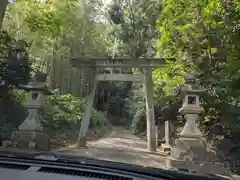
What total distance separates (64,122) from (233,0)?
7.77 meters

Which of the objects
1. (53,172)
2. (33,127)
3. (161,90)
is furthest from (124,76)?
(53,172)

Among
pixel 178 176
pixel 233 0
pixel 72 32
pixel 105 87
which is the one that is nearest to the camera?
pixel 178 176

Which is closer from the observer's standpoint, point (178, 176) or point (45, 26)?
point (178, 176)

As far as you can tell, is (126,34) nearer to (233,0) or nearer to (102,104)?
(102,104)

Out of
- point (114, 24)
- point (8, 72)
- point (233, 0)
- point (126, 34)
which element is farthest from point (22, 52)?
point (114, 24)

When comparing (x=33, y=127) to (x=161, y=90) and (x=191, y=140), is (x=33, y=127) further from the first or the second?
(x=161, y=90)

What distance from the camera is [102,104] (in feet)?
90.3

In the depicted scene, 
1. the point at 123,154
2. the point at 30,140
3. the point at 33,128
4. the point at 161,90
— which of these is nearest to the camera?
the point at 30,140

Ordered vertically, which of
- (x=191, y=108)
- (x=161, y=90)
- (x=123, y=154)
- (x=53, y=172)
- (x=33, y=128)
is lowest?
(x=123, y=154)

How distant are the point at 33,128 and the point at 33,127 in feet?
0.08

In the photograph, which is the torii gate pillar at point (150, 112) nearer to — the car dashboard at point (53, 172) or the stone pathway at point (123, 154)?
the stone pathway at point (123, 154)

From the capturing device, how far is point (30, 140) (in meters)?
7.89

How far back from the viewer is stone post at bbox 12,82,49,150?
7.91m

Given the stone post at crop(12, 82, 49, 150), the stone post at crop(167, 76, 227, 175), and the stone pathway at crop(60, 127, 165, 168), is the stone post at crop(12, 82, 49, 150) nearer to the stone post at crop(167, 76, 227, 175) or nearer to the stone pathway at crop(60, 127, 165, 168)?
the stone pathway at crop(60, 127, 165, 168)
